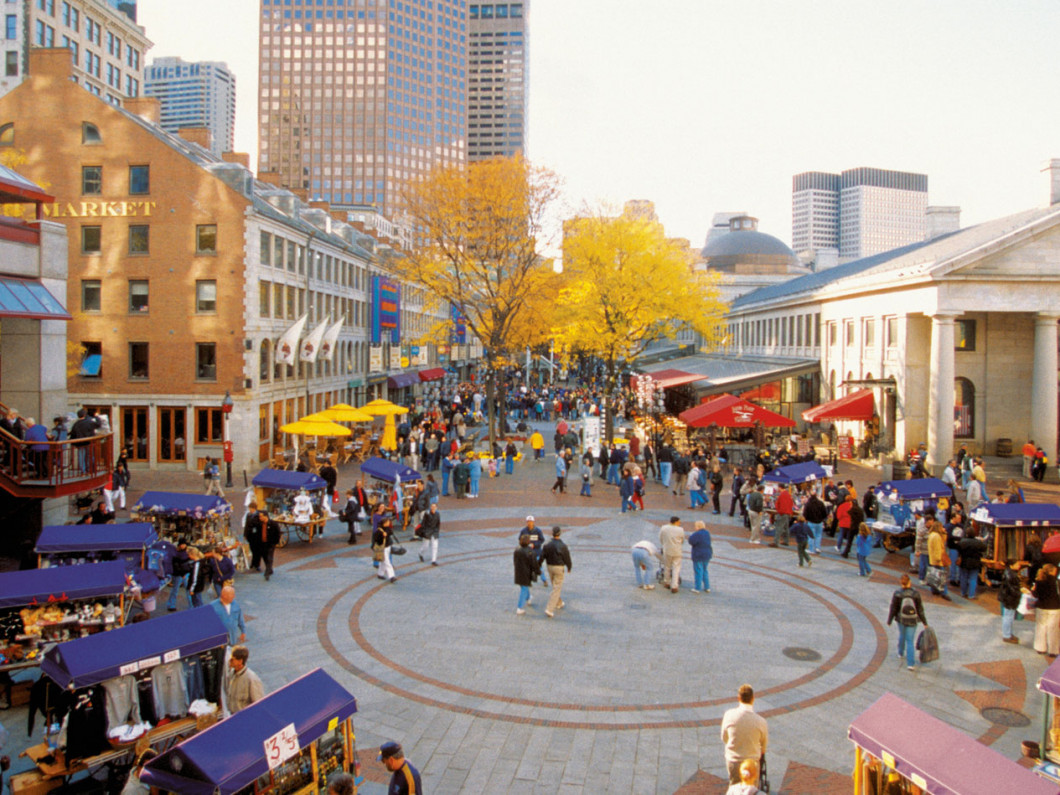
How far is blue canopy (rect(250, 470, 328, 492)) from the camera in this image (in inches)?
798

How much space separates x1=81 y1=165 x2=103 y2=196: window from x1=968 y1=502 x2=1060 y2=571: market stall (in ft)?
114

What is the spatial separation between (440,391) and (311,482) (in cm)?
4601

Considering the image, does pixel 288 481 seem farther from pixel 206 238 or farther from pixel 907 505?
pixel 206 238

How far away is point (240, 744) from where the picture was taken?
7020 millimetres

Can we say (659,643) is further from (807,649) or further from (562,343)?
(562,343)

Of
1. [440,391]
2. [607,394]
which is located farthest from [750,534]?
[440,391]

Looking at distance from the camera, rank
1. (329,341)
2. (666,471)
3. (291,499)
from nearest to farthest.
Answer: (291,499)
(666,471)
(329,341)

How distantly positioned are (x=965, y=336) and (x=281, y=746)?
3765 centimetres

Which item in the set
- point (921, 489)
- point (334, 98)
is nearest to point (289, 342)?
point (921, 489)

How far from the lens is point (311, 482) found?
20.5 m

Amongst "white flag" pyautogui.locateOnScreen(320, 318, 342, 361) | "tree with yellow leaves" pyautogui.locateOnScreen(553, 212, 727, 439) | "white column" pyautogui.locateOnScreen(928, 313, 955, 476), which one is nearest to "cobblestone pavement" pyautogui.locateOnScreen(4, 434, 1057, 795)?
"white column" pyautogui.locateOnScreen(928, 313, 955, 476)

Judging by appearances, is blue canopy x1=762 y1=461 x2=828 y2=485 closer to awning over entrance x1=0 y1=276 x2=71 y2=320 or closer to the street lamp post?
awning over entrance x1=0 y1=276 x2=71 y2=320

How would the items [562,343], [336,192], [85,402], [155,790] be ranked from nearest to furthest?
[155,790]
[85,402]
[562,343]
[336,192]

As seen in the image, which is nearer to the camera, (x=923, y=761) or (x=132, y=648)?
(x=923, y=761)
